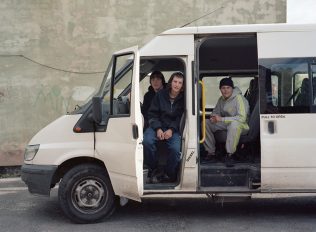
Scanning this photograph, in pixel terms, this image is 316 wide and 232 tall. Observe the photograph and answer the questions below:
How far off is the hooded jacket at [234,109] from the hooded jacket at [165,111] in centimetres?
79

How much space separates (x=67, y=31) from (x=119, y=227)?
7.28m

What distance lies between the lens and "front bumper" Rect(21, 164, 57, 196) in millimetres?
6820

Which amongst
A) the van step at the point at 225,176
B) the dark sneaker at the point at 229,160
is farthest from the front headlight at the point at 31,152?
the dark sneaker at the point at 229,160

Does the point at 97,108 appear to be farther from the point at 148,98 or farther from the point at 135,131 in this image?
the point at 148,98

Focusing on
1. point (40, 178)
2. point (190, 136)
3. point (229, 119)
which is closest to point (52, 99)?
point (40, 178)

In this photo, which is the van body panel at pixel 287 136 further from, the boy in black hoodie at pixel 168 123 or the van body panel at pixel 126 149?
the van body panel at pixel 126 149

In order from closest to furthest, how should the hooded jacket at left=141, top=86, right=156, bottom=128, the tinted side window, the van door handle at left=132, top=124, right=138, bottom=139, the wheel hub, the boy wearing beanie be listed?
the van door handle at left=132, top=124, right=138, bottom=139
the tinted side window
the wheel hub
the boy wearing beanie
the hooded jacket at left=141, top=86, right=156, bottom=128

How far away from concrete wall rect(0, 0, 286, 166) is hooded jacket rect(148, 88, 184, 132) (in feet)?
19.9

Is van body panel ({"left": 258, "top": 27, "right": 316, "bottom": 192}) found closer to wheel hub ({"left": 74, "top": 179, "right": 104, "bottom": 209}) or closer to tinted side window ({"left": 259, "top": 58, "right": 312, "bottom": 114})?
tinted side window ({"left": 259, "top": 58, "right": 312, "bottom": 114})

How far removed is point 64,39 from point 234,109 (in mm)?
6618

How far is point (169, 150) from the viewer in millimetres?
6746

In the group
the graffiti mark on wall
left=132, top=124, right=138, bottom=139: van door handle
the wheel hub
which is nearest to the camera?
left=132, top=124, right=138, bottom=139: van door handle

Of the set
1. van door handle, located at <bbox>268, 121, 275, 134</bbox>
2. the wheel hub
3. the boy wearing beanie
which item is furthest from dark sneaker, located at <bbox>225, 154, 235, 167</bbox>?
the wheel hub

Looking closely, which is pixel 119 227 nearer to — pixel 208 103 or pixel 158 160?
pixel 158 160
